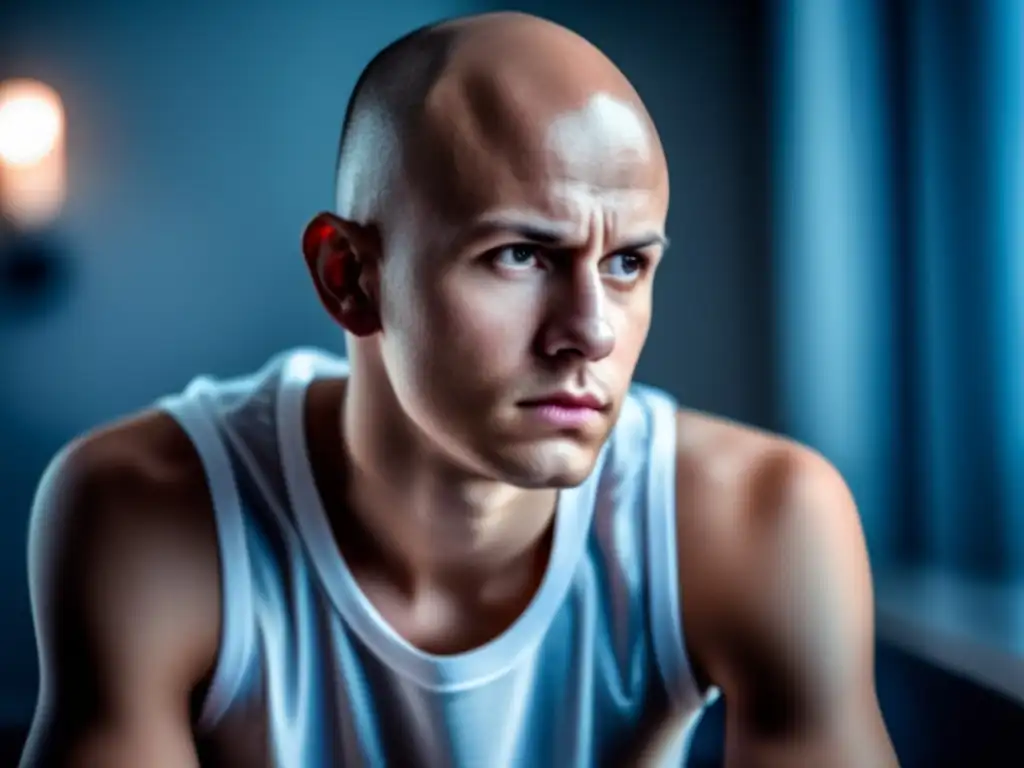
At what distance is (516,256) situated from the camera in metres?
0.68

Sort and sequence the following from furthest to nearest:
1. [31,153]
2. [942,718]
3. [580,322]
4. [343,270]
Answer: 1. [31,153]
2. [942,718]
3. [343,270]
4. [580,322]

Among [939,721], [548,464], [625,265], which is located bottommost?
[939,721]

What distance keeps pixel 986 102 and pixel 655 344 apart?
0.37 m

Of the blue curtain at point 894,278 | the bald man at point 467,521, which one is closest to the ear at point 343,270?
the bald man at point 467,521

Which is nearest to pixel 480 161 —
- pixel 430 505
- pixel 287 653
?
pixel 430 505

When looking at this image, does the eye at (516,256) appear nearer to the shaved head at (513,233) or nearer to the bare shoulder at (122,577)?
the shaved head at (513,233)

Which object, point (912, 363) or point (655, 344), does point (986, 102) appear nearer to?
point (912, 363)

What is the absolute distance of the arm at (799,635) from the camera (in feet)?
2.51

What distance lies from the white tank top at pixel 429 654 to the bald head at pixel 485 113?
0.23 meters

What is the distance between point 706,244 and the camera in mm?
1140

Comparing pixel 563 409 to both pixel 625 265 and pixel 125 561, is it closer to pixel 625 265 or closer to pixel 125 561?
pixel 625 265

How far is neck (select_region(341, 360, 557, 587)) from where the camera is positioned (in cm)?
78

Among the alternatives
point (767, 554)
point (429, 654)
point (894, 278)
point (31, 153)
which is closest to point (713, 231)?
point (894, 278)

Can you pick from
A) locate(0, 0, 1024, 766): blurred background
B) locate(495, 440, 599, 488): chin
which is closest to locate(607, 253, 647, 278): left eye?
locate(495, 440, 599, 488): chin
